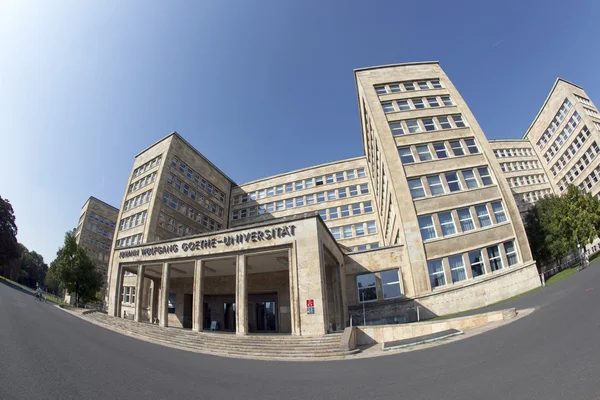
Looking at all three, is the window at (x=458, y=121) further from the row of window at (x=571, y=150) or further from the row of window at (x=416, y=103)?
the row of window at (x=571, y=150)

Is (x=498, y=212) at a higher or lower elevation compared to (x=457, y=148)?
lower

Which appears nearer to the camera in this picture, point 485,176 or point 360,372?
point 360,372

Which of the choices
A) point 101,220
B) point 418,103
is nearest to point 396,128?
point 418,103

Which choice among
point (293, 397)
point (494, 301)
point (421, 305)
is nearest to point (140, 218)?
point (421, 305)

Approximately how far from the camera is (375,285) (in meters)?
23.2

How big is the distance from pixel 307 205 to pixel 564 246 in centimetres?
3162

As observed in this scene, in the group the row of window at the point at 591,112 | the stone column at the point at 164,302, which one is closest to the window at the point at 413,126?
the stone column at the point at 164,302

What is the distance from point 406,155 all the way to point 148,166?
3738 cm

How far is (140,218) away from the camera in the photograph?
3744 centimetres

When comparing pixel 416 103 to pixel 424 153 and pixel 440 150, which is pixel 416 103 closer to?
pixel 440 150

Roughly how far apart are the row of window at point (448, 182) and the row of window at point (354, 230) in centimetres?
1533

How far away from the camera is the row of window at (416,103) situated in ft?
97.7

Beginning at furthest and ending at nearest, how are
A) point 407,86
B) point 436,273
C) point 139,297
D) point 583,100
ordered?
point 583,100
point 407,86
point 139,297
point 436,273

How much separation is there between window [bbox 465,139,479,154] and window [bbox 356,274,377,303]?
15.9m
